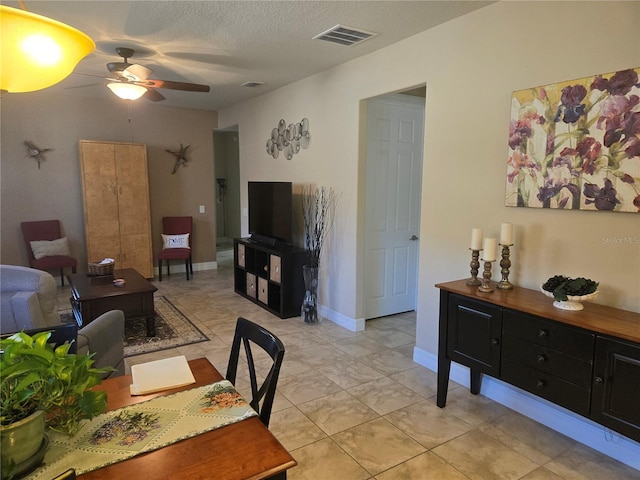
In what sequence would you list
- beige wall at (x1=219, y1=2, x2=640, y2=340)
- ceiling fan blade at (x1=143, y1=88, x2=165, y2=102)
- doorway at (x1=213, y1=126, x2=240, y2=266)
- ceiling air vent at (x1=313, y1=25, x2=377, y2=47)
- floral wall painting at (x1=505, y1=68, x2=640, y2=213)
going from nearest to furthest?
floral wall painting at (x1=505, y1=68, x2=640, y2=213)
beige wall at (x1=219, y1=2, x2=640, y2=340)
ceiling air vent at (x1=313, y1=25, x2=377, y2=47)
ceiling fan blade at (x1=143, y1=88, x2=165, y2=102)
doorway at (x1=213, y1=126, x2=240, y2=266)

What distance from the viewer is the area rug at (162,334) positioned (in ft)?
12.7

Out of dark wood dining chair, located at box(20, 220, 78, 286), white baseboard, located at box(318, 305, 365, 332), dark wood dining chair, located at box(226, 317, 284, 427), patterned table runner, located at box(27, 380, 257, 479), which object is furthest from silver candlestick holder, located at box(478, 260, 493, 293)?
dark wood dining chair, located at box(20, 220, 78, 286)

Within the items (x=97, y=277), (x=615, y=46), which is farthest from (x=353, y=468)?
(x=97, y=277)

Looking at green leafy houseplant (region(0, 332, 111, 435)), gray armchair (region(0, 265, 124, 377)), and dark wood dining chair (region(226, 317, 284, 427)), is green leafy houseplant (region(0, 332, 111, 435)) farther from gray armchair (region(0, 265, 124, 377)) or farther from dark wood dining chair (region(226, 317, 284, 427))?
A: gray armchair (region(0, 265, 124, 377))

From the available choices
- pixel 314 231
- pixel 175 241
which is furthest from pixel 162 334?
pixel 175 241

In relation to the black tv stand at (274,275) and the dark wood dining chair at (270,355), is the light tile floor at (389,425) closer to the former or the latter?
the black tv stand at (274,275)

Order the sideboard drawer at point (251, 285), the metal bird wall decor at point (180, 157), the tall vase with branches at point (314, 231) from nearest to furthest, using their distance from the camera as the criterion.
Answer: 1. the tall vase with branches at point (314, 231)
2. the sideboard drawer at point (251, 285)
3. the metal bird wall decor at point (180, 157)

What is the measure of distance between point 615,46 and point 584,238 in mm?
1050

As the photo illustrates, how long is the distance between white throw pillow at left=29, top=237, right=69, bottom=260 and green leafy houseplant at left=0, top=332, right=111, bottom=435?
527cm

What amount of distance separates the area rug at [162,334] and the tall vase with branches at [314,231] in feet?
3.80

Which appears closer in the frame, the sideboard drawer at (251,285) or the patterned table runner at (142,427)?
the patterned table runner at (142,427)

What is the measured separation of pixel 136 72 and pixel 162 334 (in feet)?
8.17

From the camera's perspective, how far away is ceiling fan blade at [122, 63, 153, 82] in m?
3.57

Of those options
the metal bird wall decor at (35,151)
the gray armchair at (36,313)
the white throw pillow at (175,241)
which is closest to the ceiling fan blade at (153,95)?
the gray armchair at (36,313)
